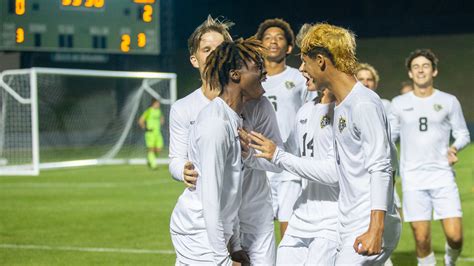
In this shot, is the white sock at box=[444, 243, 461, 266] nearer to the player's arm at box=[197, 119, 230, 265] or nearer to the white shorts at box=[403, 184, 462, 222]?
the white shorts at box=[403, 184, 462, 222]

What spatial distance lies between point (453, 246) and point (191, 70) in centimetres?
3620

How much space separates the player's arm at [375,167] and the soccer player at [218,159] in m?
0.57

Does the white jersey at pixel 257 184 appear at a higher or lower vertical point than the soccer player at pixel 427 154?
higher

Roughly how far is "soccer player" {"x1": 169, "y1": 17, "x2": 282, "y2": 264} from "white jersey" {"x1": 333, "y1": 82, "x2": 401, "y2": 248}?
402mm

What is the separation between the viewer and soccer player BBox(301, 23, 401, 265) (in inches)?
180

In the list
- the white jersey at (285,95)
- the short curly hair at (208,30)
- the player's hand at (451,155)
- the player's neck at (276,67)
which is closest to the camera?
the short curly hair at (208,30)

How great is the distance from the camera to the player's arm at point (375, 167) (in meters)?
4.56

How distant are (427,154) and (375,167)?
4.84 metres

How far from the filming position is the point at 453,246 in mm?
8914

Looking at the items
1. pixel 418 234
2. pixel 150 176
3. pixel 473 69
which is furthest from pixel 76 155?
pixel 418 234

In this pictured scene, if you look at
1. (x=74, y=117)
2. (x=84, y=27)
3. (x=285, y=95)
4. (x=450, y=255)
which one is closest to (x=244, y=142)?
(x=285, y=95)

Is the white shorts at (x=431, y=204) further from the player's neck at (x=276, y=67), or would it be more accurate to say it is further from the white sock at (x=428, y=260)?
the player's neck at (x=276, y=67)

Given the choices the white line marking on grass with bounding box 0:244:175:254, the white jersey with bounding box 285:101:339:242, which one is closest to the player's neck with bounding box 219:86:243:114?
the white jersey with bounding box 285:101:339:242

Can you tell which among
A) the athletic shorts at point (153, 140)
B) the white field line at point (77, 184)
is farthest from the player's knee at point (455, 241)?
the athletic shorts at point (153, 140)
